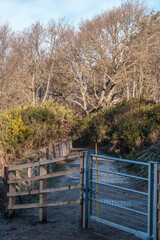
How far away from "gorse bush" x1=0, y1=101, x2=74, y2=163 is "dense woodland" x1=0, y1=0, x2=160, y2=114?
9.50 m

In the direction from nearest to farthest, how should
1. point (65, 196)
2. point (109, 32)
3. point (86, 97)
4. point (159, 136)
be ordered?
point (65, 196), point (159, 136), point (109, 32), point (86, 97)

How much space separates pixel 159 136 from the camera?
14.4 metres

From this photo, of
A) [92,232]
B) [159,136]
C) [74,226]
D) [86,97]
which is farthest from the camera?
[86,97]

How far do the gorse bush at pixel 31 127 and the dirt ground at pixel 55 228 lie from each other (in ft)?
21.4

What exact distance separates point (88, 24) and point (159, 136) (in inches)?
682

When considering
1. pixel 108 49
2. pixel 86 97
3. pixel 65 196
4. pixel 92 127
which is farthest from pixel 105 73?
pixel 65 196

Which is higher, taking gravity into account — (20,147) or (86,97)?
(86,97)

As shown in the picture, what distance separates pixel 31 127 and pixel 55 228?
10.8 meters

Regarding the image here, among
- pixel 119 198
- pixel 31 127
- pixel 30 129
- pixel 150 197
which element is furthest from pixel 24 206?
pixel 31 127

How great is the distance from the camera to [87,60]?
28750mm

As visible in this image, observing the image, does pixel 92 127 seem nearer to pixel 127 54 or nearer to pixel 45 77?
pixel 127 54

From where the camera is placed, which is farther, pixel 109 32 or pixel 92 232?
pixel 109 32

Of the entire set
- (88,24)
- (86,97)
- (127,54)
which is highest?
(88,24)

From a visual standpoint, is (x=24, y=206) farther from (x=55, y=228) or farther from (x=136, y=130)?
(x=136, y=130)
